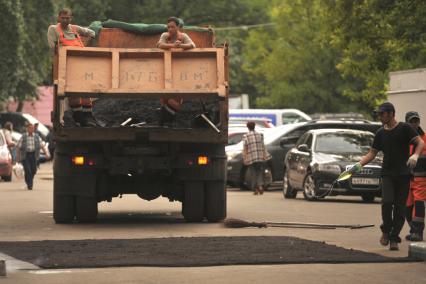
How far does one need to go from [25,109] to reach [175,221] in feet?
169

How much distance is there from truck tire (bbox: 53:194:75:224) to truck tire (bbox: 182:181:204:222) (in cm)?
163

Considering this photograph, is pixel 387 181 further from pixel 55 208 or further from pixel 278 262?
pixel 55 208

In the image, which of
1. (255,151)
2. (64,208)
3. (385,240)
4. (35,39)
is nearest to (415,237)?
(385,240)

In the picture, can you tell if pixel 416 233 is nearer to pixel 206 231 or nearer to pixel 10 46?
pixel 206 231

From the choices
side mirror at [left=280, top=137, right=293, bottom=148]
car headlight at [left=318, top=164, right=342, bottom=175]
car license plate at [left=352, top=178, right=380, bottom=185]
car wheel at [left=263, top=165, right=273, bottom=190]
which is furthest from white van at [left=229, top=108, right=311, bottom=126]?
car license plate at [left=352, top=178, right=380, bottom=185]

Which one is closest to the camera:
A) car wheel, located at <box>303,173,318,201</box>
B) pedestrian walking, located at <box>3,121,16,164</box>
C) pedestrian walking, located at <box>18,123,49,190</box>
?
car wheel, located at <box>303,173,318,201</box>

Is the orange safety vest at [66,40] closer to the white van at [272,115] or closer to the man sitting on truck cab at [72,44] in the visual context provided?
the man sitting on truck cab at [72,44]

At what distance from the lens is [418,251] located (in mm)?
14414

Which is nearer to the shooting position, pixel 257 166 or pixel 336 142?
pixel 336 142

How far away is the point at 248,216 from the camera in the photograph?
22594 mm

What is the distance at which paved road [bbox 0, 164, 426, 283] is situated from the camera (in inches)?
498

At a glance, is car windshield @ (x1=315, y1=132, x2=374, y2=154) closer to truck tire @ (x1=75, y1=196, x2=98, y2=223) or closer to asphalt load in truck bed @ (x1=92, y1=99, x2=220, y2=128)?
asphalt load in truck bed @ (x1=92, y1=99, x2=220, y2=128)

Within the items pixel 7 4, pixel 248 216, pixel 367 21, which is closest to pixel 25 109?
pixel 7 4

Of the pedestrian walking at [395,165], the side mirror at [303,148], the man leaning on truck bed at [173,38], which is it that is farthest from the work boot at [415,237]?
the side mirror at [303,148]
